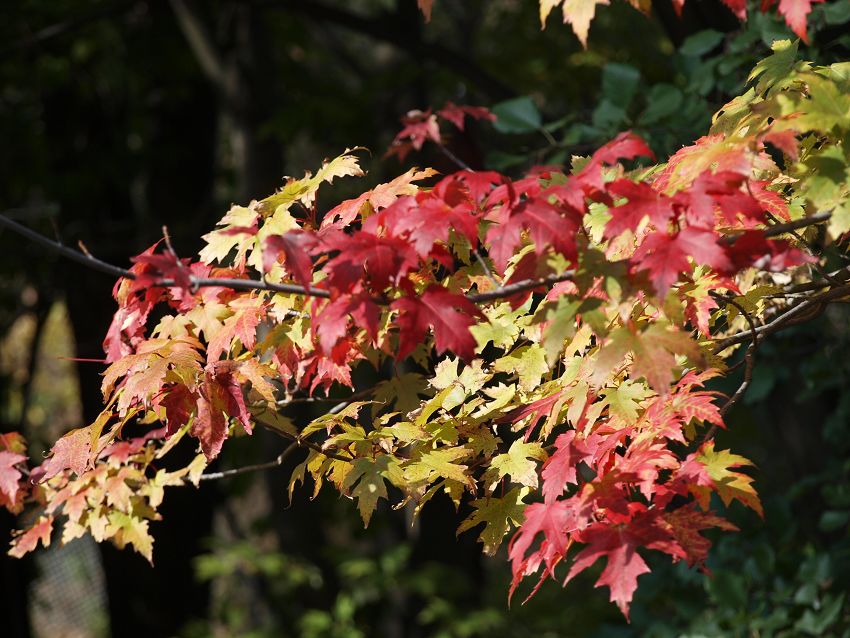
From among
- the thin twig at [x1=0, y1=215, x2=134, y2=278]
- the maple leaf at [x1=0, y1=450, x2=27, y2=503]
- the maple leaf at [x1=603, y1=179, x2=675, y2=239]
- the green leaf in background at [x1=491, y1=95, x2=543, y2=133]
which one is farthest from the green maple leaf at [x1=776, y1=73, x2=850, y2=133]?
the green leaf in background at [x1=491, y1=95, x2=543, y2=133]

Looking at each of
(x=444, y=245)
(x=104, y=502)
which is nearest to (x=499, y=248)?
(x=444, y=245)

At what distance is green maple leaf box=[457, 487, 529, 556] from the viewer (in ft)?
6.92

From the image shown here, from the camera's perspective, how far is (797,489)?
4.08 meters

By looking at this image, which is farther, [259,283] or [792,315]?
[792,315]

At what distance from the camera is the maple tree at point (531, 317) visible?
168cm

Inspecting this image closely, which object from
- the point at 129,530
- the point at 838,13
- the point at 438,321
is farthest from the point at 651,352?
the point at 838,13

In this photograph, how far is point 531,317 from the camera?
2072 mm

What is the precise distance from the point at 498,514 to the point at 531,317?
1.40ft

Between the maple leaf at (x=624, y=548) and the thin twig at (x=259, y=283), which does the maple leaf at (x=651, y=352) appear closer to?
the thin twig at (x=259, y=283)

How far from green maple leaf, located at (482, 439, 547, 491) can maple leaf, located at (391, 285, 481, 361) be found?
43 centimetres

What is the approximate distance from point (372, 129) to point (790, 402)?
131 inches

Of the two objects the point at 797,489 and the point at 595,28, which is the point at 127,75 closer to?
the point at 595,28

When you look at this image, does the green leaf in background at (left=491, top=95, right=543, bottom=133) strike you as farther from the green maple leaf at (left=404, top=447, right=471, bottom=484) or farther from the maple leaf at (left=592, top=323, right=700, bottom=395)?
the maple leaf at (left=592, top=323, right=700, bottom=395)

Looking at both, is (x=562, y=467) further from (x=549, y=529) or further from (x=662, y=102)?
(x=662, y=102)
